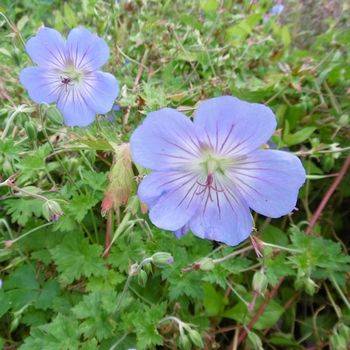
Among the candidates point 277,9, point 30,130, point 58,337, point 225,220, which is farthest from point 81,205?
point 277,9

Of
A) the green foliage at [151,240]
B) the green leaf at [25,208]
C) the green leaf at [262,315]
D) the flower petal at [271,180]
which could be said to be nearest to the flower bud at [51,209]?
the green foliage at [151,240]

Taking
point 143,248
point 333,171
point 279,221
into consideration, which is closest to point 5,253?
point 143,248

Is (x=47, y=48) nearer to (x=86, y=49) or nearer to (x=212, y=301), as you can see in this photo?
(x=86, y=49)

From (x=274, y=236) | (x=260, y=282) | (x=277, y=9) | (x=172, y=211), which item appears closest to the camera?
(x=172, y=211)

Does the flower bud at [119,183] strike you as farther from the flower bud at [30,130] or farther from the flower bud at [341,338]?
the flower bud at [341,338]

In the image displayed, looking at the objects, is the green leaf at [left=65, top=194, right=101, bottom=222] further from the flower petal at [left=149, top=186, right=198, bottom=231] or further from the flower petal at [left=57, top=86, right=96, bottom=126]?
the flower petal at [left=149, top=186, right=198, bottom=231]

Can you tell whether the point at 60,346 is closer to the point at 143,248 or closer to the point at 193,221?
the point at 143,248
